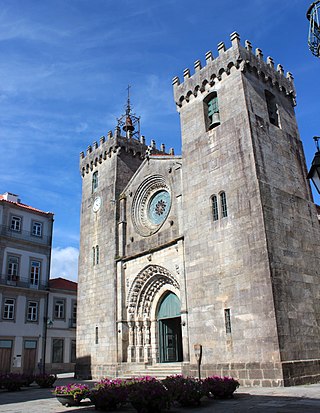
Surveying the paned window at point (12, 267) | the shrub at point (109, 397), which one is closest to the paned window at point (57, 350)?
the paned window at point (12, 267)

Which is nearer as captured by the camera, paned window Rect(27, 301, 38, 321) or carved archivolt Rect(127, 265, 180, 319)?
carved archivolt Rect(127, 265, 180, 319)

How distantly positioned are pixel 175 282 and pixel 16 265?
1388 cm

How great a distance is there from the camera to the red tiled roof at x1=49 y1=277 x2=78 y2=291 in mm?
32728

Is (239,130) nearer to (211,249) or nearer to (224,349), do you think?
(211,249)

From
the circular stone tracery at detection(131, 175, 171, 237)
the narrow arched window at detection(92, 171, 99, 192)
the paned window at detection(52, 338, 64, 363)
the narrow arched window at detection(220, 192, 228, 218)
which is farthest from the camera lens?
the paned window at detection(52, 338, 64, 363)

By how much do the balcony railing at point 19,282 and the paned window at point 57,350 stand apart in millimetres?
4626

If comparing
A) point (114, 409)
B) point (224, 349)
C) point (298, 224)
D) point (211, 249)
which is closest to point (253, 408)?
point (114, 409)

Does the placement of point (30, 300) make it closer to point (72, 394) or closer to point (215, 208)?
point (215, 208)

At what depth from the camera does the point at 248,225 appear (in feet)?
50.8

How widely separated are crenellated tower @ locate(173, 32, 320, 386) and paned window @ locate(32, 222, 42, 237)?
51.7 feet

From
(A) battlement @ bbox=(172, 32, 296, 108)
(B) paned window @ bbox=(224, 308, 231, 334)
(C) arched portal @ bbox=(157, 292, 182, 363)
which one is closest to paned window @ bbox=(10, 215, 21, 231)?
(C) arched portal @ bbox=(157, 292, 182, 363)

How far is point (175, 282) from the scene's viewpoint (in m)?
19.6

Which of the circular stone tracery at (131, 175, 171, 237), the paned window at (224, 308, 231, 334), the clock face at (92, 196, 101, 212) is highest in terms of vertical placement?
the clock face at (92, 196, 101, 212)

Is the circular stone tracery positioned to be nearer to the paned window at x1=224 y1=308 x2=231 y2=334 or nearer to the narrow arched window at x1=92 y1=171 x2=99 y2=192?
the narrow arched window at x1=92 y1=171 x2=99 y2=192
